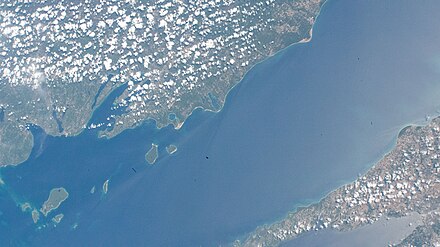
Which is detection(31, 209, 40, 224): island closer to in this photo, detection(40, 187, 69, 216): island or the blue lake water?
detection(40, 187, 69, 216): island

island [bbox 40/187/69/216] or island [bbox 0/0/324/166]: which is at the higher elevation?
island [bbox 0/0/324/166]

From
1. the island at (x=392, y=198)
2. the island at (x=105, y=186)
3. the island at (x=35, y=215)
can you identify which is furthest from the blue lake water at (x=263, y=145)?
the island at (x=35, y=215)

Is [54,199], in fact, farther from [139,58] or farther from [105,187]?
[139,58]

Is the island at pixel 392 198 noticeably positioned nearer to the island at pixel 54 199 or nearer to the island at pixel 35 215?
the island at pixel 54 199

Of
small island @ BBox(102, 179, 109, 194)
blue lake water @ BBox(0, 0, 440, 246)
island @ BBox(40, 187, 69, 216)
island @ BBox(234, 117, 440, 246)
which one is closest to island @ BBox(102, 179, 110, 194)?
small island @ BBox(102, 179, 109, 194)

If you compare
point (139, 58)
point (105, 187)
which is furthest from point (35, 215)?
point (139, 58)

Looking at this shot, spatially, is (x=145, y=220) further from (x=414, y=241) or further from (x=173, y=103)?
(x=414, y=241)

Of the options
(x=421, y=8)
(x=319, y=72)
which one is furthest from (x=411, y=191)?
(x=421, y=8)
